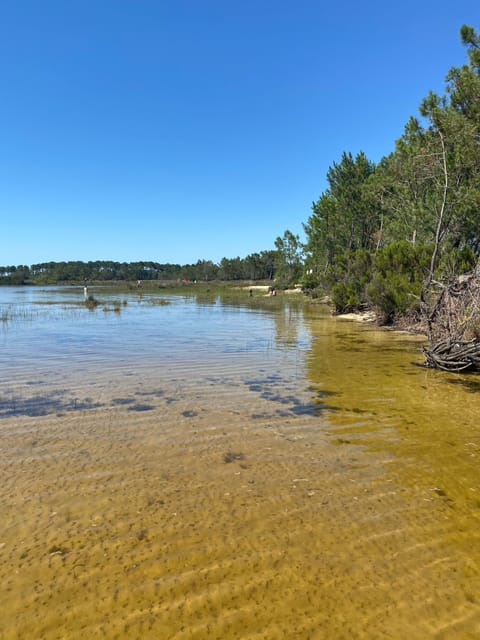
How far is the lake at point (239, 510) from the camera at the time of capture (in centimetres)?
318

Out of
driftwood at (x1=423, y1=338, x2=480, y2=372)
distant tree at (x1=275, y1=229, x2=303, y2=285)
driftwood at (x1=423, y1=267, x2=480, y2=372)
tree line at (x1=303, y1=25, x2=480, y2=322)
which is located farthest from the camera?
distant tree at (x1=275, y1=229, x2=303, y2=285)

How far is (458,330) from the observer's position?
11594 mm

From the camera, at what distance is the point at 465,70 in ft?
65.1

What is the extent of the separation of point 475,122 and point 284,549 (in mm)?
23318

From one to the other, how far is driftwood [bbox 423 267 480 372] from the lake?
1.53 m

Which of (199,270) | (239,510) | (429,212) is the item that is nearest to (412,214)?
(429,212)

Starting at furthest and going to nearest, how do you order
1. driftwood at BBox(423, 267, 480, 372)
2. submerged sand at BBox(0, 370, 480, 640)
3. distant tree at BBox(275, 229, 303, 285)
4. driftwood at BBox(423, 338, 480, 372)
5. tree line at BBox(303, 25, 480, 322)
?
distant tree at BBox(275, 229, 303, 285)
tree line at BBox(303, 25, 480, 322)
driftwood at BBox(423, 267, 480, 372)
driftwood at BBox(423, 338, 480, 372)
submerged sand at BBox(0, 370, 480, 640)

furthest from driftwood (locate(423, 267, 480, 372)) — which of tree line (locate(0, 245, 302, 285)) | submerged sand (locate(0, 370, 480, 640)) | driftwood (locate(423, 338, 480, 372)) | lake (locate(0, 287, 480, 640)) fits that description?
tree line (locate(0, 245, 302, 285))

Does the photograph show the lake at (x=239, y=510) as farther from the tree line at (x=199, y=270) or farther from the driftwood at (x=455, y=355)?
the tree line at (x=199, y=270)

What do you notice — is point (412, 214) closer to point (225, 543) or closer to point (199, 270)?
point (225, 543)

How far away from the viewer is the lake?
3.18 meters

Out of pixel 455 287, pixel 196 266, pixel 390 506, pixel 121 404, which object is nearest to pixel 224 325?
pixel 455 287

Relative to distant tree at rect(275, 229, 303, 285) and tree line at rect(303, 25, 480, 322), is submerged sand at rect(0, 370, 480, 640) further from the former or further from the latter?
distant tree at rect(275, 229, 303, 285)

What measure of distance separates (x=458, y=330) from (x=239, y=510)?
30.7 feet
